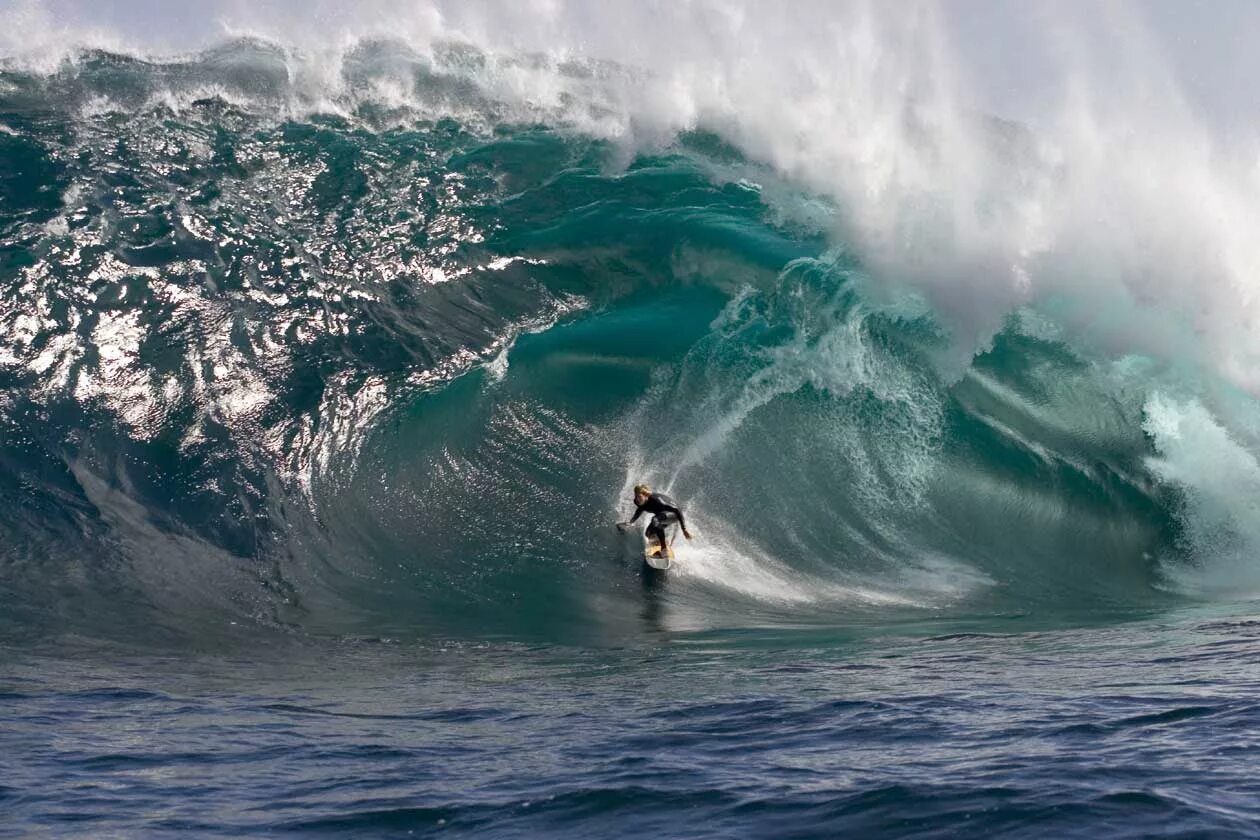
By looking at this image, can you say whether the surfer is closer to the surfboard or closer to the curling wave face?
the surfboard

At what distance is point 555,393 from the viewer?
1617 cm

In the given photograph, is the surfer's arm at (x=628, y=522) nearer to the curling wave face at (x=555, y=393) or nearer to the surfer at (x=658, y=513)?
the surfer at (x=658, y=513)

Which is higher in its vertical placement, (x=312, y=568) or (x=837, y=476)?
(x=837, y=476)

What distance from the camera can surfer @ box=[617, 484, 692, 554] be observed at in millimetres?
13836

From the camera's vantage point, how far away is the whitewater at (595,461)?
23.6 ft

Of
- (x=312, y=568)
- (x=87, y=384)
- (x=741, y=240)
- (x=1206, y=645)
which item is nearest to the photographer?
(x=1206, y=645)

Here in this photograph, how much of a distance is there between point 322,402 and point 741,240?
7123 millimetres

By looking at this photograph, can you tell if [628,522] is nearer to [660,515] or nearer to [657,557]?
[660,515]

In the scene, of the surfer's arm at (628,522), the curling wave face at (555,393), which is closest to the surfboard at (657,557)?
the curling wave face at (555,393)

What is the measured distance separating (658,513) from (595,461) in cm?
161

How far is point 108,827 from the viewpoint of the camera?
622 cm

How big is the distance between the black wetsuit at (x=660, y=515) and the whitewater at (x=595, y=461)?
35cm

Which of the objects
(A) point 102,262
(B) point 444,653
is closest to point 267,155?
(A) point 102,262

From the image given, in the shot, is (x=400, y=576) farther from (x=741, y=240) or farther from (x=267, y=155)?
(x=267, y=155)
